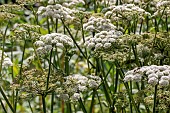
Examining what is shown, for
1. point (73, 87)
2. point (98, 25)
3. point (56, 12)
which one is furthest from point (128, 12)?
point (73, 87)

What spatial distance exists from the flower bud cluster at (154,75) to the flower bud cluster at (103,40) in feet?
0.75

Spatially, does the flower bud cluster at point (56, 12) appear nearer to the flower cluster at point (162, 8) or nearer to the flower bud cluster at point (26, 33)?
the flower bud cluster at point (26, 33)

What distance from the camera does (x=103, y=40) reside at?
235cm

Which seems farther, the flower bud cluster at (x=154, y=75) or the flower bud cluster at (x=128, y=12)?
the flower bud cluster at (x=128, y=12)

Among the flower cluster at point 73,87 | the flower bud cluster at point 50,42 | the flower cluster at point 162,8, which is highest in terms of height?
the flower cluster at point 162,8

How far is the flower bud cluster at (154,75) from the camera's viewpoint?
6.46 ft

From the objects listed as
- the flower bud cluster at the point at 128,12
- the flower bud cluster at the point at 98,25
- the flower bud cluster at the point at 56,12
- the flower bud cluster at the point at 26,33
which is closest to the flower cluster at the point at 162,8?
the flower bud cluster at the point at 128,12

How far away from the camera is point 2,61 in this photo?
2566mm

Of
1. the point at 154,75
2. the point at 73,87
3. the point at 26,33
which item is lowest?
the point at 73,87

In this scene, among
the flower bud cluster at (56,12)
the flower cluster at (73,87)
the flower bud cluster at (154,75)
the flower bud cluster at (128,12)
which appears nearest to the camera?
the flower bud cluster at (154,75)

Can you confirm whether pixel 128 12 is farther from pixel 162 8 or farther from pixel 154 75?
pixel 154 75

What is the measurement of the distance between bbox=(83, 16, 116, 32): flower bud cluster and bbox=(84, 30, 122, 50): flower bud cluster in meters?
0.13

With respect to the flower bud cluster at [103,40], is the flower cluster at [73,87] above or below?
below

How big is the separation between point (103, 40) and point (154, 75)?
43cm
